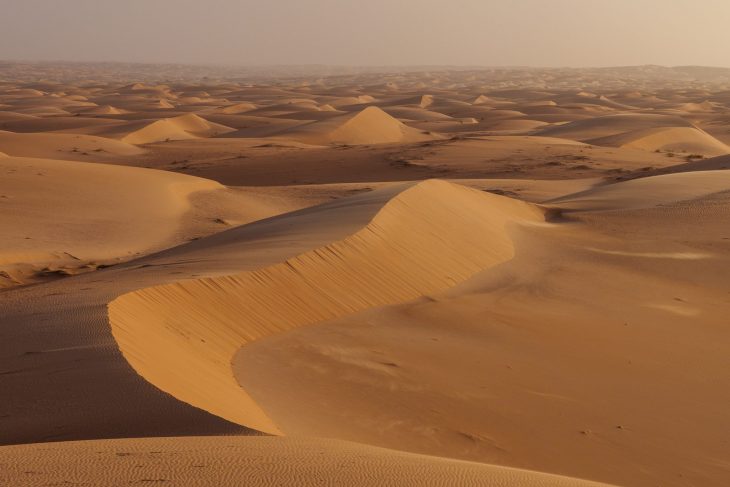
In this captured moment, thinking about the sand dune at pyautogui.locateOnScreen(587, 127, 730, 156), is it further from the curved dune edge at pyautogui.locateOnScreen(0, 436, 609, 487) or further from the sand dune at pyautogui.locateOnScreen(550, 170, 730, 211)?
the curved dune edge at pyautogui.locateOnScreen(0, 436, 609, 487)

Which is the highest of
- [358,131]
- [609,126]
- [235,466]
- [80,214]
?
[235,466]

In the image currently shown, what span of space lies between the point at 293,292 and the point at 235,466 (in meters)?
4.90

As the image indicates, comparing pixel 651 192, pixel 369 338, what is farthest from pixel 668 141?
pixel 369 338

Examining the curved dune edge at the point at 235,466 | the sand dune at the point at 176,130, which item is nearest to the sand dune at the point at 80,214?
the curved dune edge at the point at 235,466

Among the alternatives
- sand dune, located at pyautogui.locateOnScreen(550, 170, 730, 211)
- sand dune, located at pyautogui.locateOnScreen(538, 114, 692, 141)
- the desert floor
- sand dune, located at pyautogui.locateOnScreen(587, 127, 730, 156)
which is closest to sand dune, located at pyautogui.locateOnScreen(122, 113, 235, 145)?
sand dune, located at pyautogui.locateOnScreen(538, 114, 692, 141)

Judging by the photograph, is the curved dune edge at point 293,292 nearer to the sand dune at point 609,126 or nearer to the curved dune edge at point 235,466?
the curved dune edge at point 235,466

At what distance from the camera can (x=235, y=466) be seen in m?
3.73

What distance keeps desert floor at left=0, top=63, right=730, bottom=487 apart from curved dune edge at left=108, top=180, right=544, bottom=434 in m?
0.03

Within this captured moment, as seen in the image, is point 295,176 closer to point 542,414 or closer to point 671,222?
point 671,222

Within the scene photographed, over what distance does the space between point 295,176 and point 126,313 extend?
17642mm

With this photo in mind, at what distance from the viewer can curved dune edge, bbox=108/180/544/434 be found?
19.5 feet

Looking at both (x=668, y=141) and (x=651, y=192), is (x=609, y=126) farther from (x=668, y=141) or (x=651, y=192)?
(x=651, y=192)

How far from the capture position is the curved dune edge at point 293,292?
5938mm

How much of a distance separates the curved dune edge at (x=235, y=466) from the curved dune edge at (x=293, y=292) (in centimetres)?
80
